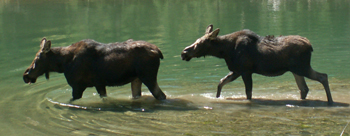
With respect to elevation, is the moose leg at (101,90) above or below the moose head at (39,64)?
below

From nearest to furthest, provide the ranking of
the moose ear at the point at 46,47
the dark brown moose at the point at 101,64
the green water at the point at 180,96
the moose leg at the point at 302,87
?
the green water at the point at 180,96 < the dark brown moose at the point at 101,64 < the moose ear at the point at 46,47 < the moose leg at the point at 302,87

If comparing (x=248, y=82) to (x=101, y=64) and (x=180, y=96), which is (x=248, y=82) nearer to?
(x=180, y=96)

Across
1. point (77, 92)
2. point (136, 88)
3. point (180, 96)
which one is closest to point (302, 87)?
point (180, 96)

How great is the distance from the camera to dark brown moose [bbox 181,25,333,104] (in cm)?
1102

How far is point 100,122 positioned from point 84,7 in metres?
31.9

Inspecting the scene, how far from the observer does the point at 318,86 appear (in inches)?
516

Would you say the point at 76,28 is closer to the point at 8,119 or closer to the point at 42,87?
the point at 42,87

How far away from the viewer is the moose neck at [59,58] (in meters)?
11.5

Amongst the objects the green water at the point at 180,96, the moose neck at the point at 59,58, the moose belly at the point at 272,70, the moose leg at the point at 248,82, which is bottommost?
the green water at the point at 180,96

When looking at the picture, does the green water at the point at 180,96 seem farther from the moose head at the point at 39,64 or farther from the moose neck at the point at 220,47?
the moose neck at the point at 220,47

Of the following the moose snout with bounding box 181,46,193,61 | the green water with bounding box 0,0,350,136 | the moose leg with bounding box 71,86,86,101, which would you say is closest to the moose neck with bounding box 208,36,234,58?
the moose snout with bounding box 181,46,193,61

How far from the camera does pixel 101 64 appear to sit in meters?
11.4

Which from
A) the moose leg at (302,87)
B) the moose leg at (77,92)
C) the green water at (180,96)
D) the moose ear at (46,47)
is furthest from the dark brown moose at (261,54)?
the moose ear at (46,47)

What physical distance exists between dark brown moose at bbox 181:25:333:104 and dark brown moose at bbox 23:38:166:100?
3.53 ft
